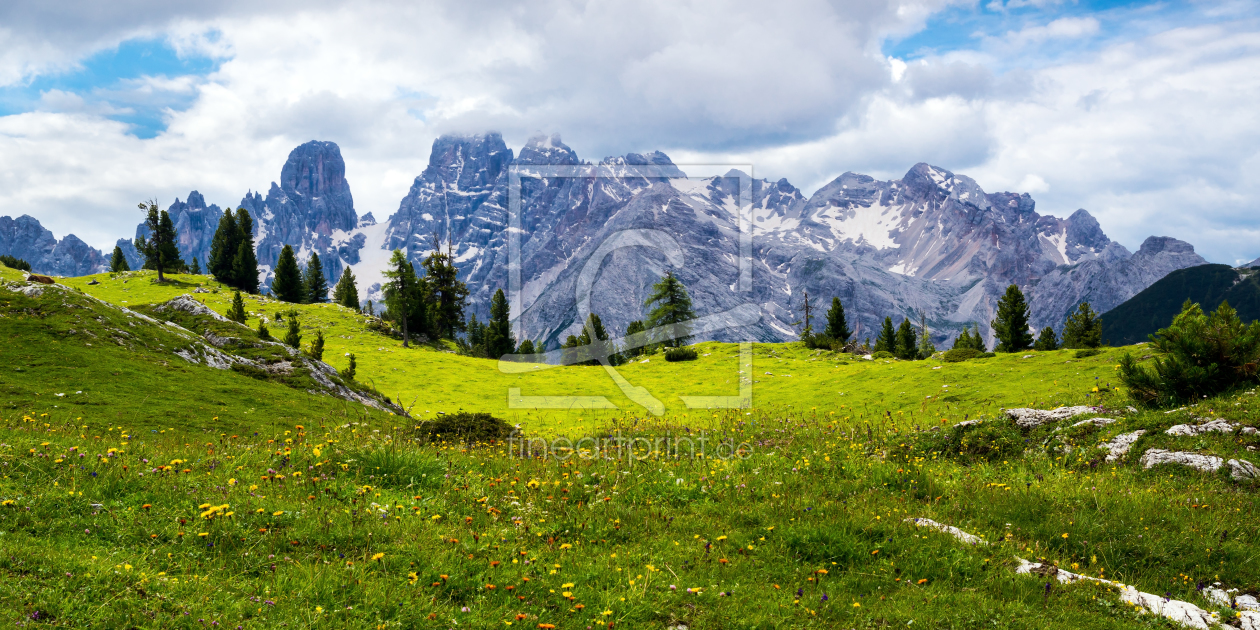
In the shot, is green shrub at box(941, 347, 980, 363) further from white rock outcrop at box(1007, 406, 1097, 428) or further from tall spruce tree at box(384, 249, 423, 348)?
tall spruce tree at box(384, 249, 423, 348)

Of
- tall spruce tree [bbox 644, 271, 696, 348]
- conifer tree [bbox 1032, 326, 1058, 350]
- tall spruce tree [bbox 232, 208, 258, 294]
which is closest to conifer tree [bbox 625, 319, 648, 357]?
tall spruce tree [bbox 644, 271, 696, 348]

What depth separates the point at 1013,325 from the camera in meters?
59.5

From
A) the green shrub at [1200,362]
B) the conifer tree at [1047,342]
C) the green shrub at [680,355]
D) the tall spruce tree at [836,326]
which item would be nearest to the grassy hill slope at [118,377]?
the green shrub at [1200,362]

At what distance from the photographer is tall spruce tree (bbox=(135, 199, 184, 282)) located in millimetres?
78250

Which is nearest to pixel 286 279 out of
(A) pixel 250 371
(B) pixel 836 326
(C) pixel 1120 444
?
(A) pixel 250 371

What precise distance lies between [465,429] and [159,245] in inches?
3439

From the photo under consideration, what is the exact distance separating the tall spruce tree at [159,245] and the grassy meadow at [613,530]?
8122cm

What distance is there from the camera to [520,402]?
37000mm

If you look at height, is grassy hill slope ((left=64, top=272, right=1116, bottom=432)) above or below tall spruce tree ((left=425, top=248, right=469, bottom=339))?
below

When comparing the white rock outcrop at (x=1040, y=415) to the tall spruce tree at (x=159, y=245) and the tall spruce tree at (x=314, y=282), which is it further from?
the tall spruce tree at (x=314, y=282)

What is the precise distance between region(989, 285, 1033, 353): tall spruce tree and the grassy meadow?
52207mm

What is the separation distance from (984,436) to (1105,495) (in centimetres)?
422

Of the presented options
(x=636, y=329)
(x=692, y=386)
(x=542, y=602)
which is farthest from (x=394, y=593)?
(x=636, y=329)

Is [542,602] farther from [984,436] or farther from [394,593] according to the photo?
[984,436]
